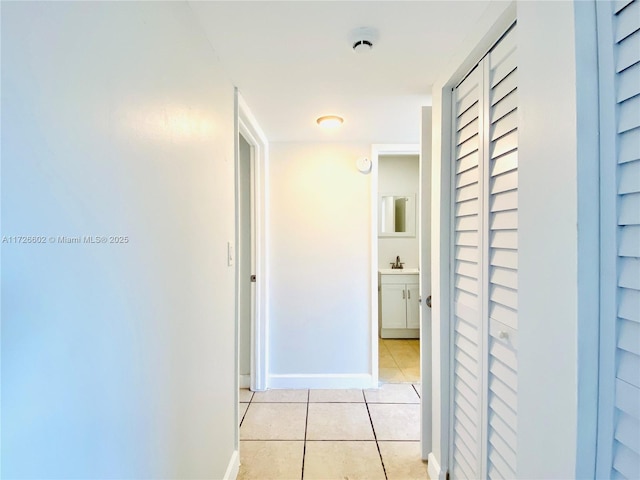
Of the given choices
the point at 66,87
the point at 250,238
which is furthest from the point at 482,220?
the point at 250,238

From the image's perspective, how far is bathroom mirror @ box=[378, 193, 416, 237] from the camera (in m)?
4.21

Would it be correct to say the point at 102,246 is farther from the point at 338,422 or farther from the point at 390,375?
the point at 390,375

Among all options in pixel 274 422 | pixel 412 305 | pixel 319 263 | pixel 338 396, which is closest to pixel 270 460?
pixel 274 422

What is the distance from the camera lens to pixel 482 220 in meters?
1.19

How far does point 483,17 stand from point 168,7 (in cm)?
109

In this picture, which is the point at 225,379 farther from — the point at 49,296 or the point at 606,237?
the point at 606,237

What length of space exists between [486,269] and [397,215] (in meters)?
3.17

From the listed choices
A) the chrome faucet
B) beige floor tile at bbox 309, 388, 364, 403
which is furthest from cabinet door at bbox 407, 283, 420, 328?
beige floor tile at bbox 309, 388, 364, 403

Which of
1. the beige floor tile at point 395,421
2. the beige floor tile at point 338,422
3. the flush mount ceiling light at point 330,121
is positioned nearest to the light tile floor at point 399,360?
the beige floor tile at point 395,421

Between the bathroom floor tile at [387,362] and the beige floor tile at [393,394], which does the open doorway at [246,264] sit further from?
the bathroom floor tile at [387,362]

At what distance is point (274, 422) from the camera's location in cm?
215

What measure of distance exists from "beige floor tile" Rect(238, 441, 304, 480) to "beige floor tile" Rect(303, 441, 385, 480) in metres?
0.07

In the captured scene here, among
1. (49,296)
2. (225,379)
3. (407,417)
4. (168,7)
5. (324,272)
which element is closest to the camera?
(49,296)

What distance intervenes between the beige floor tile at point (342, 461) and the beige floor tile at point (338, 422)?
8 centimetres
